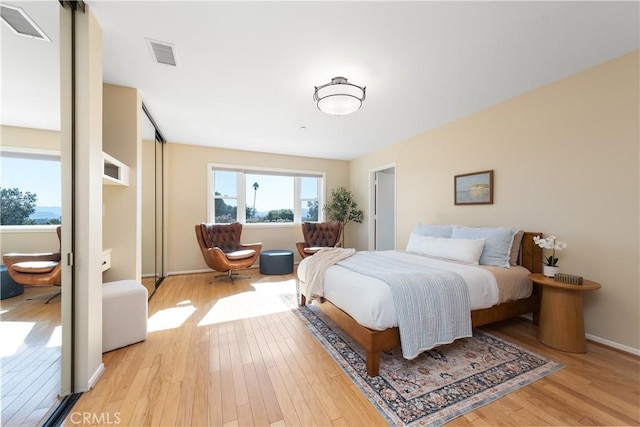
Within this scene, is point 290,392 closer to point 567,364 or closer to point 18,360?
point 18,360

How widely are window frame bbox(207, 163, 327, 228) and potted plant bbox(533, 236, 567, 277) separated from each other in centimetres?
423

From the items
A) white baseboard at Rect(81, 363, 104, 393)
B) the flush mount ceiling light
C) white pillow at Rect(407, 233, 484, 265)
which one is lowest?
white baseboard at Rect(81, 363, 104, 393)

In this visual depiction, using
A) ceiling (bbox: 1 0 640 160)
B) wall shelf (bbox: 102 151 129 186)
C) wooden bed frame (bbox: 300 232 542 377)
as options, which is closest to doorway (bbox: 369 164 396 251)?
ceiling (bbox: 1 0 640 160)

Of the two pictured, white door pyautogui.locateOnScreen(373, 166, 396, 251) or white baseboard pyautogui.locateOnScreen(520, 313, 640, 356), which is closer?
white baseboard pyautogui.locateOnScreen(520, 313, 640, 356)

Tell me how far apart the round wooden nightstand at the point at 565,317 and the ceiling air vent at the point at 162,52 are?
3.90 metres

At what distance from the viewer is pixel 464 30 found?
188cm

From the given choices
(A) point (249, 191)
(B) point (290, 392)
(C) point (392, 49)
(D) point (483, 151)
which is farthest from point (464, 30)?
(A) point (249, 191)

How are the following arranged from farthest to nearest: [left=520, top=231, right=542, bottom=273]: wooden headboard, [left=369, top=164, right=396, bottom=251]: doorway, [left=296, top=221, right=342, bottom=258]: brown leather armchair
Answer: [left=369, top=164, right=396, bottom=251]: doorway < [left=296, top=221, right=342, bottom=258]: brown leather armchair < [left=520, top=231, right=542, bottom=273]: wooden headboard

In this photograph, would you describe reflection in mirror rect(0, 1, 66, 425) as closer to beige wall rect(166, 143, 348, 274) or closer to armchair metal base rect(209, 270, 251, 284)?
armchair metal base rect(209, 270, 251, 284)

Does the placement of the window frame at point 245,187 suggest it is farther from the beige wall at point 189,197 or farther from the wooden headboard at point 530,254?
the wooden headboard at point 530,254

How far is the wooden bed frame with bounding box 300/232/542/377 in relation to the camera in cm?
182

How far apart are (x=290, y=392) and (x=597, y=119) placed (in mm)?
3555

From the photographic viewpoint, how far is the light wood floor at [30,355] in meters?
1.48

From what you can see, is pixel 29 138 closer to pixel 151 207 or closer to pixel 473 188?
pixel 151 207
